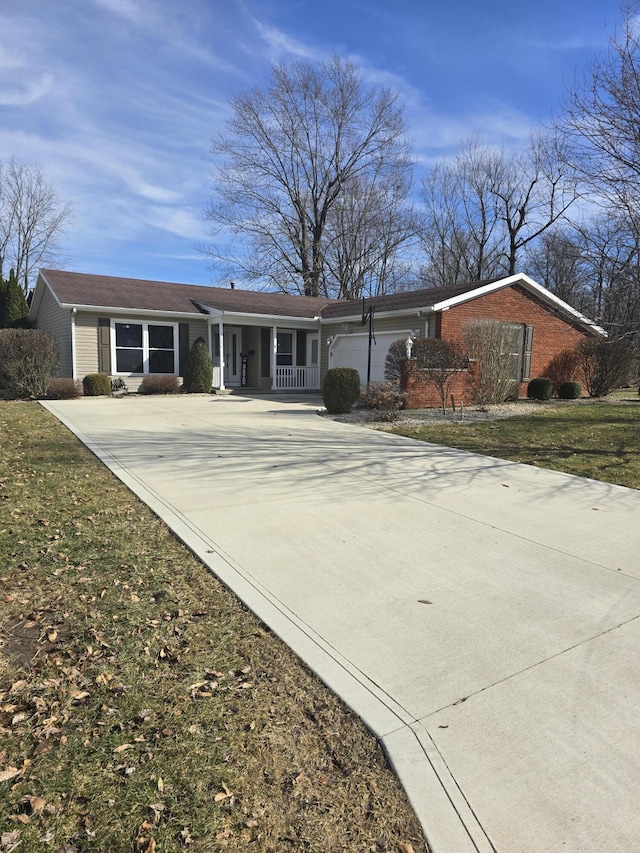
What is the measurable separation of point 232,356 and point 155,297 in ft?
12.4

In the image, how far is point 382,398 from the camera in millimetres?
12742

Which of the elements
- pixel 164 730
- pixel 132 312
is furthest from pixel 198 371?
pixel 164 730

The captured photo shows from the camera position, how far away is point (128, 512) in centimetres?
506

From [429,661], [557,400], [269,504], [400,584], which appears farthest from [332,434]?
[557,400]

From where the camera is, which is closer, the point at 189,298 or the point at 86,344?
the point at 86,344

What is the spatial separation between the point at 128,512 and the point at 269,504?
1.36 meters

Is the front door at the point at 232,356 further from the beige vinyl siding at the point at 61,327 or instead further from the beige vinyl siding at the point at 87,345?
the beige vinyl siding at the point at 61,327

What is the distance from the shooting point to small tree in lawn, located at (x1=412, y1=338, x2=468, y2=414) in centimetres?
1248

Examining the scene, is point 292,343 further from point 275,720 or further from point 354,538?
point 275,720

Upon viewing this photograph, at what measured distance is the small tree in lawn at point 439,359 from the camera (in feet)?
40.9

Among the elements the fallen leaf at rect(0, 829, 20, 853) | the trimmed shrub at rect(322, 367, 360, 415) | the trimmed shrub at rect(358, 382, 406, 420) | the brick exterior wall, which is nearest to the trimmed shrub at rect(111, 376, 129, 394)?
the trimmed shrub at rect(322, 367, 360, 415)

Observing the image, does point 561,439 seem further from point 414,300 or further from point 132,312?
point 132,312

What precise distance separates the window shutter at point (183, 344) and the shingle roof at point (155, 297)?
610 millimetres

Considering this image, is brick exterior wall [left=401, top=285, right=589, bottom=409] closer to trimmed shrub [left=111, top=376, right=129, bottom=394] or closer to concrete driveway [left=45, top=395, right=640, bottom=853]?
concrete driveway [left=45, top=395, right=640, bottom=853]
